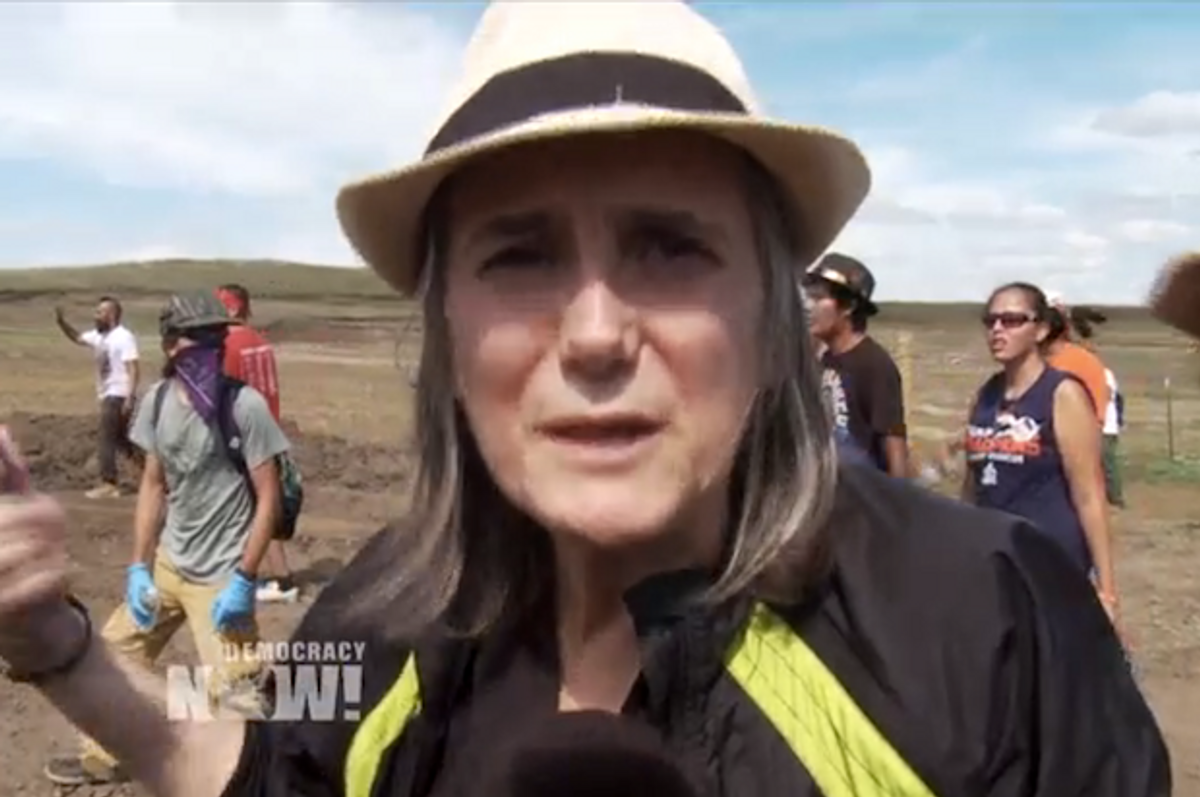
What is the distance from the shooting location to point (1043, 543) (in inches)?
63.4

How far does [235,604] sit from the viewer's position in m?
6.26

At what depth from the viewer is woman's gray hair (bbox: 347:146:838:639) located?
160 centimetres

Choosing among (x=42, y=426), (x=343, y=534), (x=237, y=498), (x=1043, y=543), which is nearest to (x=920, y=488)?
(x=1043, y=543)

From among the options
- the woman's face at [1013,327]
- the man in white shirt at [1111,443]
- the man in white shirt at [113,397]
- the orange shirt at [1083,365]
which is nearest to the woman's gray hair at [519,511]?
the woman's face at [1013,327]

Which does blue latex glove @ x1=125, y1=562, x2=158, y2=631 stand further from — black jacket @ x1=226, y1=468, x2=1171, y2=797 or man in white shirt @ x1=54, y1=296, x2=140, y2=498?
man in white shirt @ x1=54, y1=296, x2=140, y2=498

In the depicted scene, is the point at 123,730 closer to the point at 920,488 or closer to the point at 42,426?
the point at 920,488

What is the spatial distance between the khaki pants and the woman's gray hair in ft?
15.0

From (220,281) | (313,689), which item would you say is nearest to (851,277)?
(313,689)

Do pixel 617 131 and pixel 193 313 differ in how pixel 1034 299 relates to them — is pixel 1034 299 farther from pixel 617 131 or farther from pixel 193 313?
pixel 617 131

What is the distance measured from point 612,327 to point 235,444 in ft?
17.4

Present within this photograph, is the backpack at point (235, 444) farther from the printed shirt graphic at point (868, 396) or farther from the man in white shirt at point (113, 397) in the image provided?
the man in white shirt at point (113, 397)

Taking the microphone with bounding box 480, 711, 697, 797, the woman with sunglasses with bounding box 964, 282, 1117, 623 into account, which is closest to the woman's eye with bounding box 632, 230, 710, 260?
the microphone with bounding box 480, 711, 697, 797

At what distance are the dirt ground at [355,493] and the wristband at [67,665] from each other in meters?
0.43

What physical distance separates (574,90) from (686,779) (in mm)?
633
